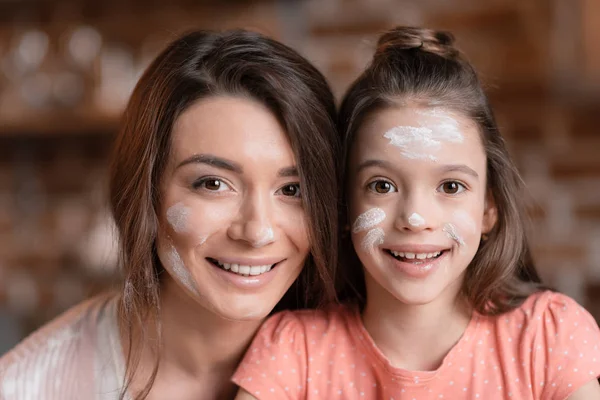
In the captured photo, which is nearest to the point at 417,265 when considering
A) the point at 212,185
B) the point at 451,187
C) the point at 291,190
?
the point at 451,187

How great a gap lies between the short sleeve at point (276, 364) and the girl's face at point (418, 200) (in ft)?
0.64

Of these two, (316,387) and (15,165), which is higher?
(316,387)

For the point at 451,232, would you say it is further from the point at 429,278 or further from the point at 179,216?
the point at 179,216

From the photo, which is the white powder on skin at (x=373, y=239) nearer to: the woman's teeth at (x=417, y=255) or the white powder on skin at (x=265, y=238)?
the woman's teeth at (x=417, y=255)

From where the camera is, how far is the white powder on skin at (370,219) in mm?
1123

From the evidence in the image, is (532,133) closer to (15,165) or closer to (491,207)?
(491,207)

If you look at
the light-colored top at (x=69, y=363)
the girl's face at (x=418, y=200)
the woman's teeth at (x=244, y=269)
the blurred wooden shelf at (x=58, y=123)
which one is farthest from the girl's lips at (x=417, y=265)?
the blurred wooden shelf at (x=58, y=123)

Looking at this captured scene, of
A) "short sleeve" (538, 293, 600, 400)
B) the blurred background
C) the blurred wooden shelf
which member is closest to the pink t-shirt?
"short sleeve" (538, 293, 600, 400)

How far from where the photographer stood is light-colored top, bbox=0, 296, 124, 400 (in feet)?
4.31

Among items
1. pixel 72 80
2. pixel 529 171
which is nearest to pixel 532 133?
pixel 529 171

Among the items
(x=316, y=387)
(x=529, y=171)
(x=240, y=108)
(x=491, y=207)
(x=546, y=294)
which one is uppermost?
(x=240, y=108)

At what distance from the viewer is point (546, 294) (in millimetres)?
1215

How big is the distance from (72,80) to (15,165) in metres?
0.71

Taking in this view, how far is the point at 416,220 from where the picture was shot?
1.08m
